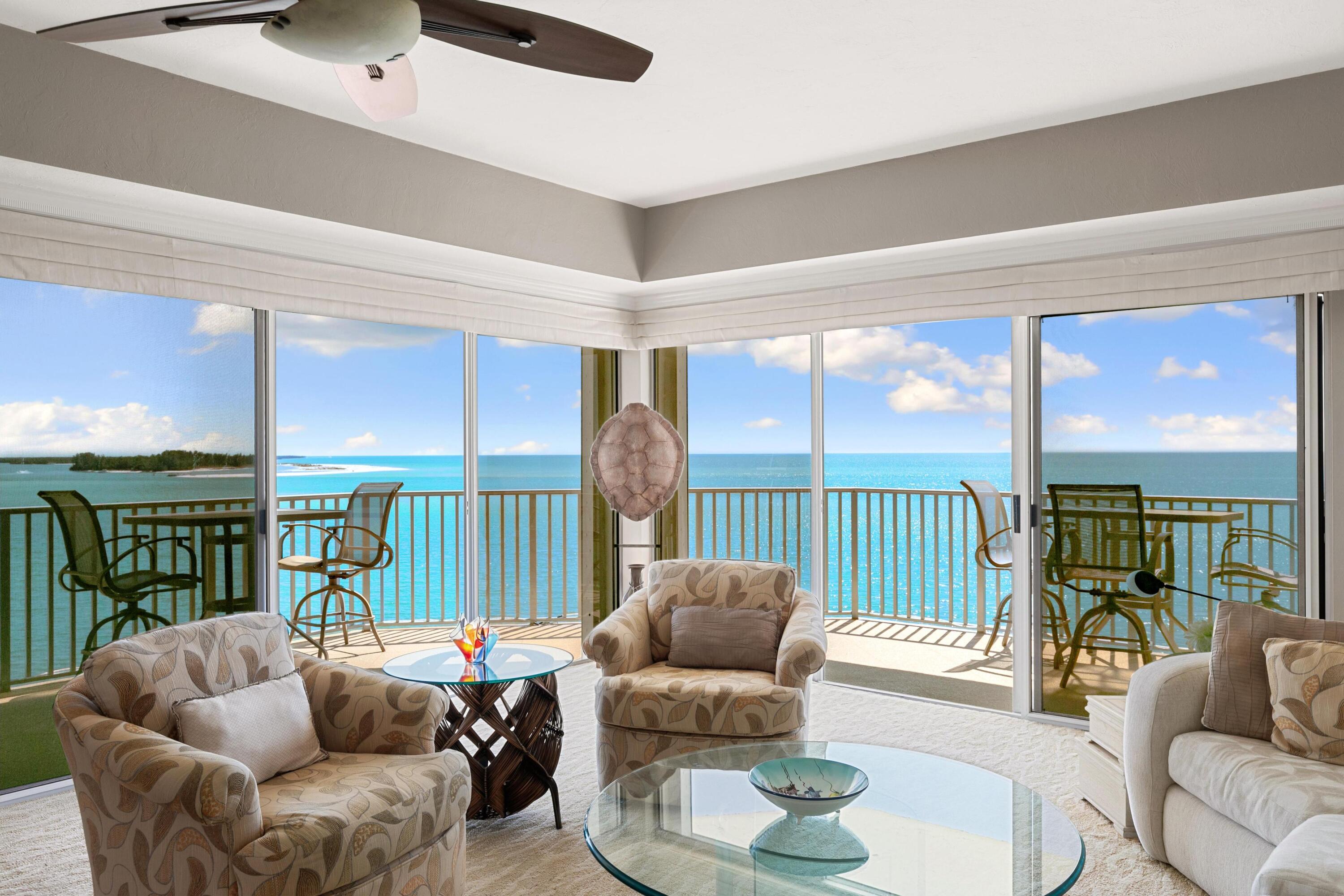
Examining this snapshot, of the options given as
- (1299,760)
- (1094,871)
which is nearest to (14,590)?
(1094,871)

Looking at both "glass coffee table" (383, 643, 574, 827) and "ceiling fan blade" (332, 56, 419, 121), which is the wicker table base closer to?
"glass coffee table" (383, 643, 574, 827)

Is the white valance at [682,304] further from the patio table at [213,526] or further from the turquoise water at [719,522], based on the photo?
the patio table at [213,526]

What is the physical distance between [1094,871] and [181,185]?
369 centimetres

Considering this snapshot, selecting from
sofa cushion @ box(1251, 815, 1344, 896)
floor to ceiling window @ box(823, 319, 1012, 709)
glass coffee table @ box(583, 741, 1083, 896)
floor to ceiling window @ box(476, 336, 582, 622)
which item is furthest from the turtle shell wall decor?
sofa cushion @ box(1251, 815, 1344, 896)

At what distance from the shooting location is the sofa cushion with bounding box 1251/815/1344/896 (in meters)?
1.67

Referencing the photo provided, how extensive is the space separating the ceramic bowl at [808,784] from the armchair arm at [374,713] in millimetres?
920

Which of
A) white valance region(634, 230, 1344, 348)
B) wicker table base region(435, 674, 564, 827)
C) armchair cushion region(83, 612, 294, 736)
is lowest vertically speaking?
wicker table base region(435, 674, 564, 827)

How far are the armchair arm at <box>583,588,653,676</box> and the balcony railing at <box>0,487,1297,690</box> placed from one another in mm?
1353

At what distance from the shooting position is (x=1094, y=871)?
267 centimetres

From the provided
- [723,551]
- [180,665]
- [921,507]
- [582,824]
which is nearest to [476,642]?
[582,824]

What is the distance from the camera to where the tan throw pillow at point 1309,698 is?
93.4 inches

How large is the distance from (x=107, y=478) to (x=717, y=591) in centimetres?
242

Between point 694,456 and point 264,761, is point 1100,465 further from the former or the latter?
point 264,761

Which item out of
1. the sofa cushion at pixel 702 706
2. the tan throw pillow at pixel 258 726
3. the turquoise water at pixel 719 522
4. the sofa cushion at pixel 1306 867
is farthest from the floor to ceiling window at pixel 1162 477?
the tan throw pillow at pixel 258 726
